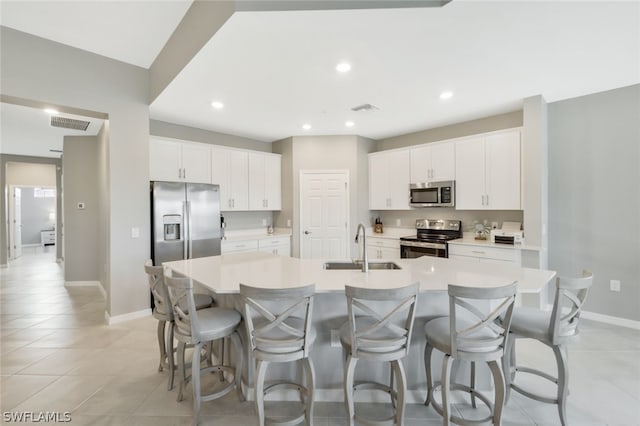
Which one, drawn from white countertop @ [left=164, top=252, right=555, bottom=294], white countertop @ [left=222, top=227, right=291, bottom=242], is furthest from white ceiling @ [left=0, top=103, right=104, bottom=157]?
white countertop @ [left=164, top=252, right=555, bottom=294]

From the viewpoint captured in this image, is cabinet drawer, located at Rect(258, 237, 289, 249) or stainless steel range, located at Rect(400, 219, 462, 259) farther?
cabinet drawer, located at Rect(258, 237, 289, 249)

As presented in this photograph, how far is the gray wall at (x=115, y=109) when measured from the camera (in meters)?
Answer: 3.18

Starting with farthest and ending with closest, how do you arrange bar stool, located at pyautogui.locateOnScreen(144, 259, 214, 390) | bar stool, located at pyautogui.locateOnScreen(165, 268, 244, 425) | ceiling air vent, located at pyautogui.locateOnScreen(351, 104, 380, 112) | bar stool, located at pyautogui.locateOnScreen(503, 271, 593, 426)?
ceiling air vent, located at pyautogui.locateOnScreen(351, 104, 380, 112), bar stool, located at pyautogui.locateOnScreen(144, 259, 214, 390), bar stool, located at pyautogui.locateOnScreen(165, 268, 244, 425), bar stool, located at pyautogui.locateOnScreen(503, 271, 593, 426)

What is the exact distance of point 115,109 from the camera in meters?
3.73

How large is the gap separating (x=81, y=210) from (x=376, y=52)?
6006 millimetres

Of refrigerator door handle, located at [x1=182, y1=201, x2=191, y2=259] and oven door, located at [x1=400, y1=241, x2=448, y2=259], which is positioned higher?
refrigerator door handle, located at [x1=182, y1=201, x2=191, y2=259]

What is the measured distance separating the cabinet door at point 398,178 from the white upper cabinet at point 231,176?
8.47 ft

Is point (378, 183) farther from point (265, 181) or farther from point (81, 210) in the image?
point (81, 210)

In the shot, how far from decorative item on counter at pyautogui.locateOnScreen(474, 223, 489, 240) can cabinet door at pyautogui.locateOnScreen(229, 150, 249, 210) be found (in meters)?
3.79

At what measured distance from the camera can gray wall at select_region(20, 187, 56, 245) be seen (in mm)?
11219

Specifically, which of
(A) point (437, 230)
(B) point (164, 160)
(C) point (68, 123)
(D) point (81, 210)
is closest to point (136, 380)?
(B) point (164, 160)

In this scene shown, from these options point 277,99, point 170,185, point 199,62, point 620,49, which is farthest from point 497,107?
point 170,185

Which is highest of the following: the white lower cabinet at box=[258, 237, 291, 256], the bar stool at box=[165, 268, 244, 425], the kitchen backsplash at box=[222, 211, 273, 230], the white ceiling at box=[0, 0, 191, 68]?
the white ceiling at box=[0, 0, 191, 68]

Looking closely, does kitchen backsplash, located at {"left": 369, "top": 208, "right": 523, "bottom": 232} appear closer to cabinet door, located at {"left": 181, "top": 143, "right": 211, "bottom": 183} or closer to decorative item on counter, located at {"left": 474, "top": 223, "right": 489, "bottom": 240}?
decorative item on counter, located at {"left": 474, "top": 223, "right": 489, "bottom": 240}
